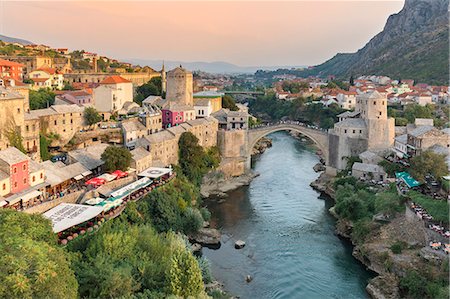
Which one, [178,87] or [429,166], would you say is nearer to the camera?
[429,166]

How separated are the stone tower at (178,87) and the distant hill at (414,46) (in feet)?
90.6

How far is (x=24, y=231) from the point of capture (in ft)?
35.1

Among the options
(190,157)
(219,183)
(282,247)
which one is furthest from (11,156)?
(219,183)

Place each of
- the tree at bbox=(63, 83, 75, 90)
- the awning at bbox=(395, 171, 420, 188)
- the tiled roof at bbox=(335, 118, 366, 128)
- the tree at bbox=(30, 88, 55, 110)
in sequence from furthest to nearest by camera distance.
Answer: the tree at bbox=(63, 83, 75, 90) < the tiled roof at bbox=(335, 118, 366, 128) < the tree at bbox=(30, 88, 55, 110) < the awning at bbox=(395, 171, 420, 188)

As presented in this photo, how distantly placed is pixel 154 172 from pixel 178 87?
38.1 ft

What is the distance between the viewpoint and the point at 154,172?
20.2 m

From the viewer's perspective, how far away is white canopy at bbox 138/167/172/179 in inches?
773

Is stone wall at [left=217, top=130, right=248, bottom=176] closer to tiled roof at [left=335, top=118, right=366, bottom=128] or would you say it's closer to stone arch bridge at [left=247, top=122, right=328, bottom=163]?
stone arch bridge at [left=247, top=122, right=328, bottom=163]

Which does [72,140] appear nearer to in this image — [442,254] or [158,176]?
[158,176]

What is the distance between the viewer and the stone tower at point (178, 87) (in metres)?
30.6

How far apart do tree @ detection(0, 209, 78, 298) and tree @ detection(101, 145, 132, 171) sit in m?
8.35

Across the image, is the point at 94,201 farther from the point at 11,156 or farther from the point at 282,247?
the point at 282,247

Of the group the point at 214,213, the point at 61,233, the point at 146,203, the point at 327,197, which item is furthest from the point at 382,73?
the point at 61,233

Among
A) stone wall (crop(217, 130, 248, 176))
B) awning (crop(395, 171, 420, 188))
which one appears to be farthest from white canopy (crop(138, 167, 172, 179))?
awning (crop(395, 171, 420, 188))
